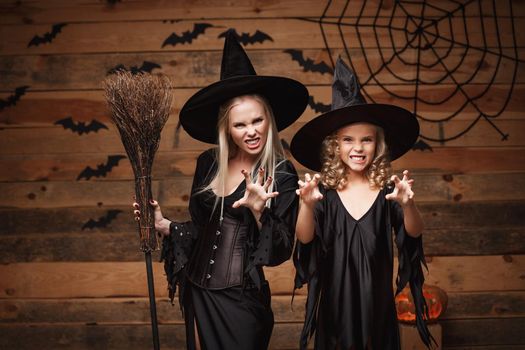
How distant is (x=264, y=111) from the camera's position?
7.99ft

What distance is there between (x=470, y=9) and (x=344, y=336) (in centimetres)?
231

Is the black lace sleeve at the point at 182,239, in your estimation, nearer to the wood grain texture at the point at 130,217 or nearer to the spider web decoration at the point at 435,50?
the wood grain texture at the point at 130,217

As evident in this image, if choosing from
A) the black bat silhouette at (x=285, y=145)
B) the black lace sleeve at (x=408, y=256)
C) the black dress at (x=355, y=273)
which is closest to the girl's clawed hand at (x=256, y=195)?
the black dress at (x=355, y=273)

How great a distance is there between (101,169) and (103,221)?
1.01ft

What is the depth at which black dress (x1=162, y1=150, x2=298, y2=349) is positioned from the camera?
2.36 m

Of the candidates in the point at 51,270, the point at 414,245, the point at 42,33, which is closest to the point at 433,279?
the point at 414,245

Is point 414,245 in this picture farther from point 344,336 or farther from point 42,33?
point 42,33

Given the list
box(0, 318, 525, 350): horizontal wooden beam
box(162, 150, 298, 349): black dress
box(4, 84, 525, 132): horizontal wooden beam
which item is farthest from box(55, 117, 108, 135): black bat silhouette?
box(162, 150, 298, 349): black dress

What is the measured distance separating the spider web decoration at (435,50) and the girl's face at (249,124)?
145cm

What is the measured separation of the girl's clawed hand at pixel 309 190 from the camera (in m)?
2.20

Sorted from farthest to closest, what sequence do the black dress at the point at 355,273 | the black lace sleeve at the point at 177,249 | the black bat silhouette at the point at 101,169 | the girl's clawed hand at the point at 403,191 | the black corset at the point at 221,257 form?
the black bat silhouette at the point at 101,169
the black lace sleeve at the point at 177,249
the black corset at the point at 221,257
the black dress at the point at 355,273
the girl's clawed hand at the point at 403,191

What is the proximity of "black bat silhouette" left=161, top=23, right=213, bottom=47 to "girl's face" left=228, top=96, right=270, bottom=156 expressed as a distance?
143 cm

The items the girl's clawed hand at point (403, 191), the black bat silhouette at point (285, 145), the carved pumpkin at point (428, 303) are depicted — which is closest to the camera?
the girl's clawed hand at point (403, 191)

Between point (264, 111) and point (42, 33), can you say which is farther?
point (42, 33)
